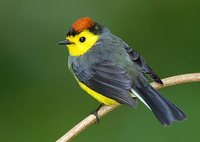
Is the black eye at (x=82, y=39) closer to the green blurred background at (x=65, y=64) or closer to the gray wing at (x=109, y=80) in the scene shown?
the gray wing at (x=109, y=80)

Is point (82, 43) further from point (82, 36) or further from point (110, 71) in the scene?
point (110, 71)

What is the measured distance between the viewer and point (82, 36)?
16.2 ft

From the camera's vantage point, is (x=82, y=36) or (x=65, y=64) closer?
(x=82, y=36)

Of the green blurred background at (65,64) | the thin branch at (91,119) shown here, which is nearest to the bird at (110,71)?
the thin branch at (91,119)

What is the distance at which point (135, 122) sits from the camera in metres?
5.40

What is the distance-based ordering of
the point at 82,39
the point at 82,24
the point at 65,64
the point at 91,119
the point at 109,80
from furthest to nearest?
the point at 65,64 → the point at 82,39 → the point at 82,24 → the point at 109,80 → the point at 91,119

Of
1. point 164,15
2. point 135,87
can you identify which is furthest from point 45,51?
point 135,87

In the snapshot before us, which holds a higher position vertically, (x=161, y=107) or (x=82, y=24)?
(x=82, y=24)

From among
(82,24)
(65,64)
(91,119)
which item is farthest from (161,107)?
(65,64)

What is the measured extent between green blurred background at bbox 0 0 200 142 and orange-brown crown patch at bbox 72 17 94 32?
26.4 inches

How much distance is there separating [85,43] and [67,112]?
0.62 m

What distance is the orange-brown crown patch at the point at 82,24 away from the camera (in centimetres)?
484

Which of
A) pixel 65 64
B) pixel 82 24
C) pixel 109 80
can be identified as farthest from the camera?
pixel 65 64

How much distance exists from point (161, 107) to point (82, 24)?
70 cm
